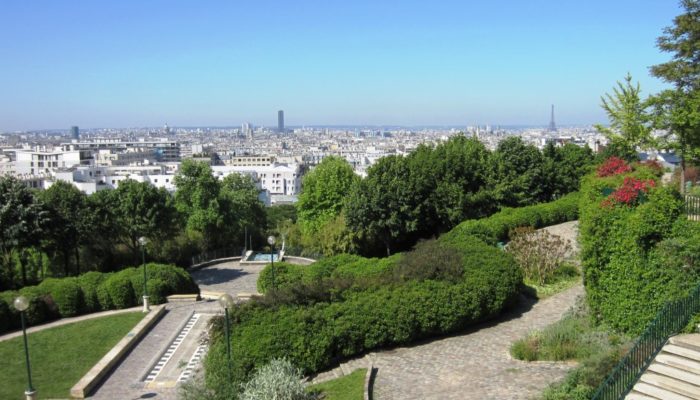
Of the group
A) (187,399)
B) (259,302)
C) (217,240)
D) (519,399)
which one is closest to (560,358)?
(519,399)

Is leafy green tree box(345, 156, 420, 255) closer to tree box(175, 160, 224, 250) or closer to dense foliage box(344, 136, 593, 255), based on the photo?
dense foliage box(344, 136, 593, 255)

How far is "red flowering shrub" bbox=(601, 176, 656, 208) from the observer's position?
1264 cm

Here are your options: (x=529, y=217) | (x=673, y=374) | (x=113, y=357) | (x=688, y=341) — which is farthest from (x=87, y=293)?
(x=529, y=217)

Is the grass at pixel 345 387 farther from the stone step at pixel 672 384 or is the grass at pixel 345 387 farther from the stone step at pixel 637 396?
the stone step at pixel 672 384

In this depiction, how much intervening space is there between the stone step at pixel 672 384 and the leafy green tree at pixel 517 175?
23.1 m

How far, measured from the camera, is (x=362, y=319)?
571 inches

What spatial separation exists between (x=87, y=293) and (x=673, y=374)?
57.9ft

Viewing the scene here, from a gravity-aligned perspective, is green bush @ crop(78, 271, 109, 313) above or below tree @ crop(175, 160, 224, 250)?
below

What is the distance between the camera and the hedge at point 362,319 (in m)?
13.3

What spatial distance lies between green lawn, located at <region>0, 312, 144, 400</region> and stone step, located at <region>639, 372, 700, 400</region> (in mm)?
12287

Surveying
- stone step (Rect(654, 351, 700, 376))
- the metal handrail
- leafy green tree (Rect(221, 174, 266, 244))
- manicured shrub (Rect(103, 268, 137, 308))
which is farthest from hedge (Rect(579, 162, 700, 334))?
leafy green tree (Rect(221, 174, 266, 244))

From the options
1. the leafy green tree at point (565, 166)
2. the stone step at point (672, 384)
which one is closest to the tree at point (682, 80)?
the leafy green tree at point (565, 166)

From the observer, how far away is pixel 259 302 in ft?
47.3

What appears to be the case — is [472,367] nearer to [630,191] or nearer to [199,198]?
[630,191]
